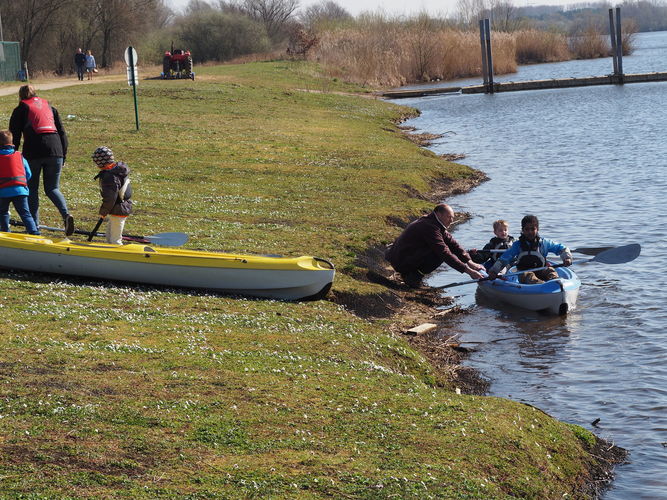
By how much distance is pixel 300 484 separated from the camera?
7.71 meters

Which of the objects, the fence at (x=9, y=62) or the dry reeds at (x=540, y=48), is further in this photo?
the dry reeds at (x=540, y=48)

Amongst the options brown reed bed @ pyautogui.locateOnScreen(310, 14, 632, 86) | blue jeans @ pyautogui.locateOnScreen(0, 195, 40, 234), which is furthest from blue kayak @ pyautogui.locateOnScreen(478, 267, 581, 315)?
brown reed bed @ pyautogui.locateOnScreen(310, 14, 632, 86)

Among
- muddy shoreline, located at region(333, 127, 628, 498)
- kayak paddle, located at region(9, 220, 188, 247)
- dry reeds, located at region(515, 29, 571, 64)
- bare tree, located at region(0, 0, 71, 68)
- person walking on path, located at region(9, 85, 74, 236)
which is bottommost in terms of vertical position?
muddy shoreline, located at region(333, 127, 628, 498)

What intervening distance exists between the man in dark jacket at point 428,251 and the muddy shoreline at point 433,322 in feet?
1.23

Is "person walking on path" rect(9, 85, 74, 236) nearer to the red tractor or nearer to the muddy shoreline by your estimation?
the muddy shoreline

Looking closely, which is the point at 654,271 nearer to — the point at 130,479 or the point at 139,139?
the point at 130,479

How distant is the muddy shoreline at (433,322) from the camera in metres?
9.98

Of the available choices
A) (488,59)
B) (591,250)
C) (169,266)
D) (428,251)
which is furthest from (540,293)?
(488,59)

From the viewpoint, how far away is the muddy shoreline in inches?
393

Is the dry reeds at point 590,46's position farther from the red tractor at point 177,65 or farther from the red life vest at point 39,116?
the red life vest at point 39,116

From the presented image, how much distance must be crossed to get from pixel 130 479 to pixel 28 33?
67.4 metres

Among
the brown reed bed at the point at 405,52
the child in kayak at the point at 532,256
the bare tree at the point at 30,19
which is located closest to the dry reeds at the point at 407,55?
the brown reed bed at the point at 405,52

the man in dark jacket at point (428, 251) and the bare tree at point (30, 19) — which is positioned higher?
the bare tree at point (30, 19)

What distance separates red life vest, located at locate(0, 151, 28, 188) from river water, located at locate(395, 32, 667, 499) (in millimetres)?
7539
